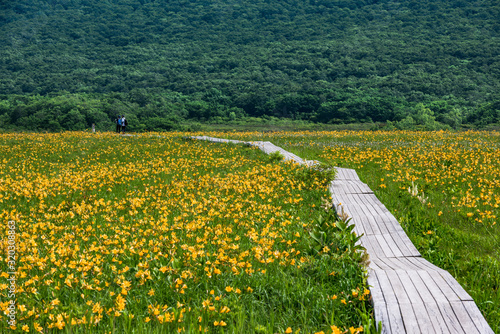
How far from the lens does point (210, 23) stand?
145250mm

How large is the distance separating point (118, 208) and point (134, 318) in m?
3.86

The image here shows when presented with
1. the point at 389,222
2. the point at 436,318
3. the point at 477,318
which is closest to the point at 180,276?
the point at 436,318

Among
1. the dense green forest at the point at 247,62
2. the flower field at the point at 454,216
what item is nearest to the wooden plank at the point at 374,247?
the flower field at the point at 454,216

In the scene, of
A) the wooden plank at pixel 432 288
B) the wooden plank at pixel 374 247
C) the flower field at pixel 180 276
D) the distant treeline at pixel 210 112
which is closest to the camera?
the flower field at pixel 180 276

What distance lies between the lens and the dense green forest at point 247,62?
60.1 metres

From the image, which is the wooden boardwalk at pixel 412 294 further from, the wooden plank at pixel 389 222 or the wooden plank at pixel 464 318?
the wooden plank at pixel 389 222

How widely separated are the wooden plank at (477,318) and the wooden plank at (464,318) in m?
0.03

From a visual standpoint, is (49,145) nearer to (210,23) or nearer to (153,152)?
(153,152)

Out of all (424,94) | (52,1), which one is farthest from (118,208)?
(52,1)

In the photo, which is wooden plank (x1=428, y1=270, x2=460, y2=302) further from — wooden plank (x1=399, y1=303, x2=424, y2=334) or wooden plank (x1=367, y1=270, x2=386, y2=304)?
wooden plank (x1=367, y1=270, x2=386, y2=304)

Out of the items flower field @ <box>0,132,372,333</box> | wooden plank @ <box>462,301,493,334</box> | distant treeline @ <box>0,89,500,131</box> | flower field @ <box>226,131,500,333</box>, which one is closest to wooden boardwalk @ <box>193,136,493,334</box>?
wooden plank @ <box>462,301,493,334</box>

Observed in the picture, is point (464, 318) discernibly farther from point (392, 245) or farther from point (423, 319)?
point (392, 245)

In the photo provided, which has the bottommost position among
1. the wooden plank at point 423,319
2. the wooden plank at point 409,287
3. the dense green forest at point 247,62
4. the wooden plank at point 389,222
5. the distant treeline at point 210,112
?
the wooden plank at point 423,319

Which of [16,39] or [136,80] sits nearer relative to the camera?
[136,80]
